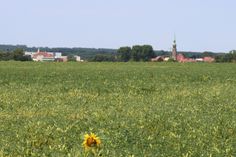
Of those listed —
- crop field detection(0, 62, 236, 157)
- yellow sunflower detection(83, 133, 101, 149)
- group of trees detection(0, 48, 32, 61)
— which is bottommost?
group of trees detection(0, 48, 32, 61)

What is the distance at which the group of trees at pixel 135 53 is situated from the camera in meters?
92.6

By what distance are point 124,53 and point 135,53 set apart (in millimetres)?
2342

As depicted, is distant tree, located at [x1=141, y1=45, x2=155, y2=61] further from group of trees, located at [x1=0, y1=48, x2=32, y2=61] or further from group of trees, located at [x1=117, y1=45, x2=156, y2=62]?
group of trees, located at [x1=0, y1=48, x2=32, y2=61]

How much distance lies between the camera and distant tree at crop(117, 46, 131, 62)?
91688 mm

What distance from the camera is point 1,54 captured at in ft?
261

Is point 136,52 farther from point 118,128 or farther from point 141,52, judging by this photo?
point 118,128

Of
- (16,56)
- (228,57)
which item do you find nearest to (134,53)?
(228,57)

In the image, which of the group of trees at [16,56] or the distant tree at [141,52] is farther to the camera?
the distant tree at [141,52]

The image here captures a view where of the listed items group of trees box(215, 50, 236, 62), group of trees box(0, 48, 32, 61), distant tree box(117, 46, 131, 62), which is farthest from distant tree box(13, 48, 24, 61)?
group of trees box(215, 50, 236, 62)

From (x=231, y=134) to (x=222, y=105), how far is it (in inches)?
185

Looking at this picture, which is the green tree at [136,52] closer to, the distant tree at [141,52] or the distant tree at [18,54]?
the distant tree at [141,52]

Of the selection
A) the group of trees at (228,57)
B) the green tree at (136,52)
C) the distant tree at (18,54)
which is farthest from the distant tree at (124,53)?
the distant tree at (18,54)

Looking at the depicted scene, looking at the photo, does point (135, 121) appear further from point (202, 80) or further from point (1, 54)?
A: point (1, 54)

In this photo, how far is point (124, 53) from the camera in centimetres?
9319
